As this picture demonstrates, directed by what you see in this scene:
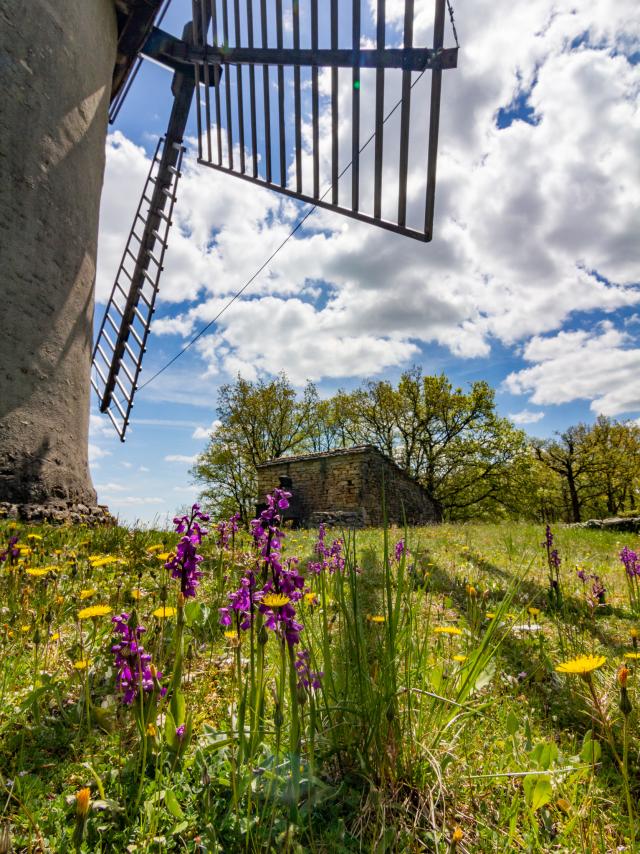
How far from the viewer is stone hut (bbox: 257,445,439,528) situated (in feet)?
49.8

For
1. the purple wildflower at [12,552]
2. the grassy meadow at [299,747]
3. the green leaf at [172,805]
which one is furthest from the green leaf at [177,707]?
the purple wildflower at [12,552]

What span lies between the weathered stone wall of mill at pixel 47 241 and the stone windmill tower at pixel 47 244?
0.01m

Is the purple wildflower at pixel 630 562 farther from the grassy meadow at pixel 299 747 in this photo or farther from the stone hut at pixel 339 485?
the stone hut at pixel 339 485

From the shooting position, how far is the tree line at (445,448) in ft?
90.3

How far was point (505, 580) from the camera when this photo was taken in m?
4.67

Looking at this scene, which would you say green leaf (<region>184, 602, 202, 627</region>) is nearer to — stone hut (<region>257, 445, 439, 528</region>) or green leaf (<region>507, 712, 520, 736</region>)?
green leaf (<region>507, 712, 520, 736</region>)

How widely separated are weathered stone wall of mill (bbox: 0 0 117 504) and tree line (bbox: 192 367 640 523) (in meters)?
20.9

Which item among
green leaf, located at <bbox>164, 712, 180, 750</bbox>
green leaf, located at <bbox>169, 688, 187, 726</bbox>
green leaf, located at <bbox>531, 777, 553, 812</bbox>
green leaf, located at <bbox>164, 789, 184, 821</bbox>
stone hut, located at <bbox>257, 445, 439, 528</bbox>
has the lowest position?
green leaf, located at <bbox>164, 789, 184, 821</bbox>

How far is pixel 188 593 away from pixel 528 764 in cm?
134

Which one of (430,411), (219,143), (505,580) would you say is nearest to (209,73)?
(219,143)

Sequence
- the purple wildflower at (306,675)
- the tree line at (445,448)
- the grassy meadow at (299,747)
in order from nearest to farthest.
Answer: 1. the grassy meadow at (299,747)
2. the purple wildflower at (306,675)
3. the tree line at (445,448)

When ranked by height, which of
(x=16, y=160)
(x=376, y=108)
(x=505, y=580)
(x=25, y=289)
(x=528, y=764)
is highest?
(x=376, y=108)

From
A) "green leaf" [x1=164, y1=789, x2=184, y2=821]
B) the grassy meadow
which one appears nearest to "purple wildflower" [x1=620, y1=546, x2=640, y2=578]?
the grassy meadow

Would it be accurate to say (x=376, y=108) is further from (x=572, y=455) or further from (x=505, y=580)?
(x=572, y=455)
